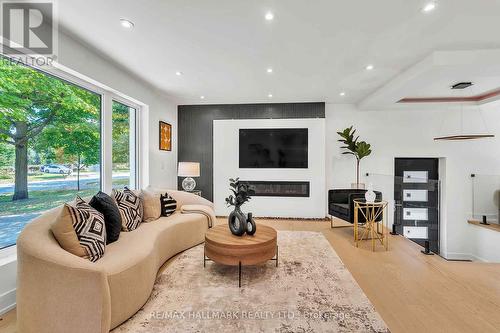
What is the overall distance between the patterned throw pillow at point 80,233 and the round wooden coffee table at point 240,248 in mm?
1049

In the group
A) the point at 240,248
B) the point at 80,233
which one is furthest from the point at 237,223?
the point at 80,233

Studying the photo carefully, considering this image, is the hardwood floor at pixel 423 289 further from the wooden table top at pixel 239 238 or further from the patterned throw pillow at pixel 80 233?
the wooden table top at pixel 239 238

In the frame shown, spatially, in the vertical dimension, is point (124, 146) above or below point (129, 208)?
above

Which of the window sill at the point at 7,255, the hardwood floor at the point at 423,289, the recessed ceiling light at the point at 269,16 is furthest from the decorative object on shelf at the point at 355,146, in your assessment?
the window sill at the point at 7,255

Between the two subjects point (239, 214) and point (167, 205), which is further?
point (167, 205)

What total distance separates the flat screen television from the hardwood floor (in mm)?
2289

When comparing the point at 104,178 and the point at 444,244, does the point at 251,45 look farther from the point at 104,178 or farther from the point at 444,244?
the point at 444,244

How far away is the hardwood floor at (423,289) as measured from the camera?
186 centimetres

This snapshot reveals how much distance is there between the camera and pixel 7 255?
7.09 ft

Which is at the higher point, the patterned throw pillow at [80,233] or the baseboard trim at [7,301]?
the patterned throw pillow at [80,233]

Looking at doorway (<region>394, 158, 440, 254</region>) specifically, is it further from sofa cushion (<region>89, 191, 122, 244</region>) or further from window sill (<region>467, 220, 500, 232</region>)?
sofa cushion (<region>89, 191, 122, 244</region>)

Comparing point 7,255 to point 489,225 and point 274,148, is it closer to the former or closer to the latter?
point 274,148

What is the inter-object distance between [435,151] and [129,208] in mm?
6235

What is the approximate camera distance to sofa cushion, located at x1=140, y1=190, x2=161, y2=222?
3244 millimetres
